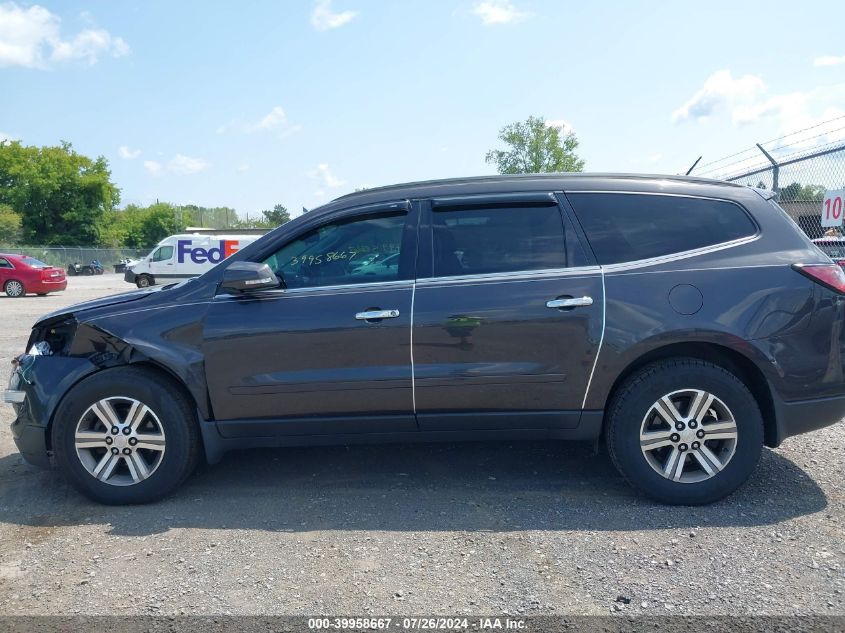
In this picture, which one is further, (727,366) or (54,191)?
(54,191)

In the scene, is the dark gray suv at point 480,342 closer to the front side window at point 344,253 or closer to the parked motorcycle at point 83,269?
the front side window at point 344,253

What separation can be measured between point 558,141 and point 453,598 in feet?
208

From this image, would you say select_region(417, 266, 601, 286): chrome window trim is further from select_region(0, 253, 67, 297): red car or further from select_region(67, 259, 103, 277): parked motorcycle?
select_region(67, 259, 103, 277): parked motorcycle

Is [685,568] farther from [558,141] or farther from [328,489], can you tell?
[558,141]

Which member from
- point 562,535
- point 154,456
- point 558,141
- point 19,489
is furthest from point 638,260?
point 558,141

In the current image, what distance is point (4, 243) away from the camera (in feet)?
166

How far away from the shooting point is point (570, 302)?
12.2 feet

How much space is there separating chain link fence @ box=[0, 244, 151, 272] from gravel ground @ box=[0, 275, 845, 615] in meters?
46.2

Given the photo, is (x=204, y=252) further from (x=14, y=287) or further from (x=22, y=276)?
(x=14, y=287)

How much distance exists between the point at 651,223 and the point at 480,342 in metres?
1.27

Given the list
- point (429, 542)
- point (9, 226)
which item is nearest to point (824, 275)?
point (429, 542)

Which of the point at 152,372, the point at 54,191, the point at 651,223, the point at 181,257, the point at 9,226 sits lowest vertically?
the point at 152,372

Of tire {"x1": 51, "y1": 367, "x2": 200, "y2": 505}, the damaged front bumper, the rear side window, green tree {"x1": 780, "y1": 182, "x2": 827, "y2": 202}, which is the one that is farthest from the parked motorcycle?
the rear side window

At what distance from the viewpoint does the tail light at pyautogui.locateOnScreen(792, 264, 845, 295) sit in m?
3.72
